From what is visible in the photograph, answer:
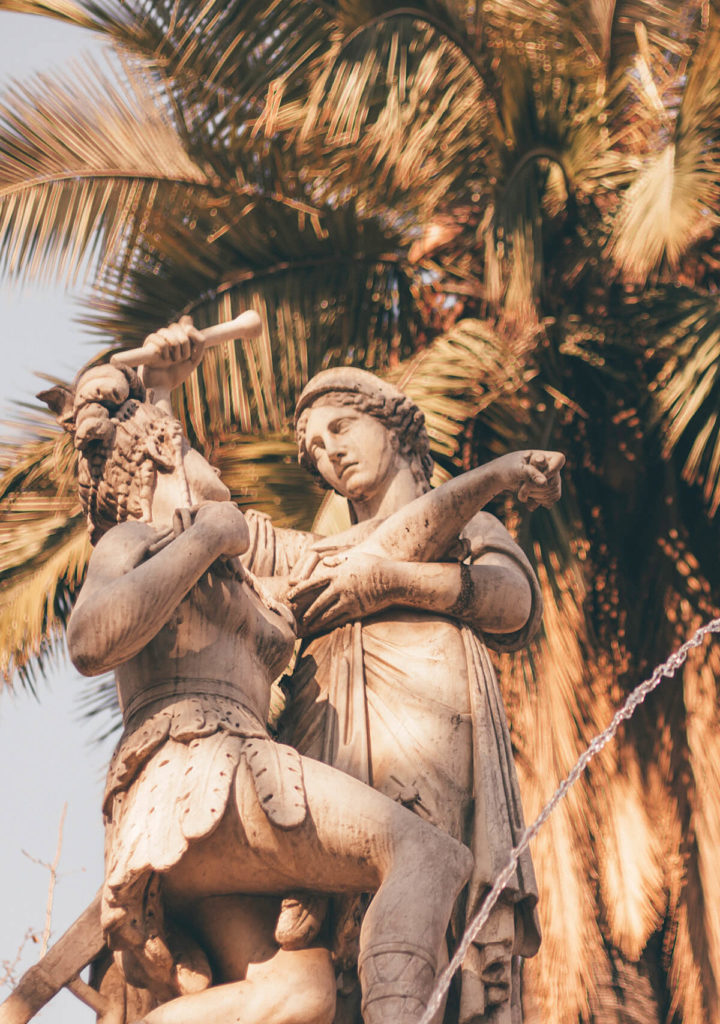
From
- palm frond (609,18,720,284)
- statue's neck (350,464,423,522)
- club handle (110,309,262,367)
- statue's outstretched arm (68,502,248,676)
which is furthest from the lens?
palm frond (609,18,720,284)

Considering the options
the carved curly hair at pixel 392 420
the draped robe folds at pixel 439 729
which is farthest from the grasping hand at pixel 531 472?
the carved curly hair at pixel 392 420

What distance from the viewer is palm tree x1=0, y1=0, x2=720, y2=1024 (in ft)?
35.9

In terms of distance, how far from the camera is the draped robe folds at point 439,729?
529 cm

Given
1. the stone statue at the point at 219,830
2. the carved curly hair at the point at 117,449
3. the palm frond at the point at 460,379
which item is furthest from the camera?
the palm frond at the point at 460,379

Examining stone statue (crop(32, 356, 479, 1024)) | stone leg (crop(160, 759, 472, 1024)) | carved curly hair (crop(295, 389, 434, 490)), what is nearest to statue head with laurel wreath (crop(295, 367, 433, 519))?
carved curly hair (crop(295, 389, 434, 490))

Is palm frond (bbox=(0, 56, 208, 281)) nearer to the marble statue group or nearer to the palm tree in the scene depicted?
the palm tree

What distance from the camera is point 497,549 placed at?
19.7ft

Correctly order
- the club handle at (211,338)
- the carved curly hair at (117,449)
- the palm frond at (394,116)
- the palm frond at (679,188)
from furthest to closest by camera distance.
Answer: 1. the palm frond at (394,116)
2. the palm frond at (679,188)
3. the club handle at (211,338)
4. the carved curly hair at (117,449)

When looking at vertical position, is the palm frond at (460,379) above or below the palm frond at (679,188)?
below

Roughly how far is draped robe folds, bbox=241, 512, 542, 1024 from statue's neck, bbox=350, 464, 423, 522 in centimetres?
31

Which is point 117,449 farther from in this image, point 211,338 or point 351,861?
point 351,861

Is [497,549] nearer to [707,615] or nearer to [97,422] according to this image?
[97,422]

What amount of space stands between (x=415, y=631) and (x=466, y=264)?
6.81 meters

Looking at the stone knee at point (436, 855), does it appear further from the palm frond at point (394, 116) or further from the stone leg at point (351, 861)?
the palm frond at point (394, 116)
